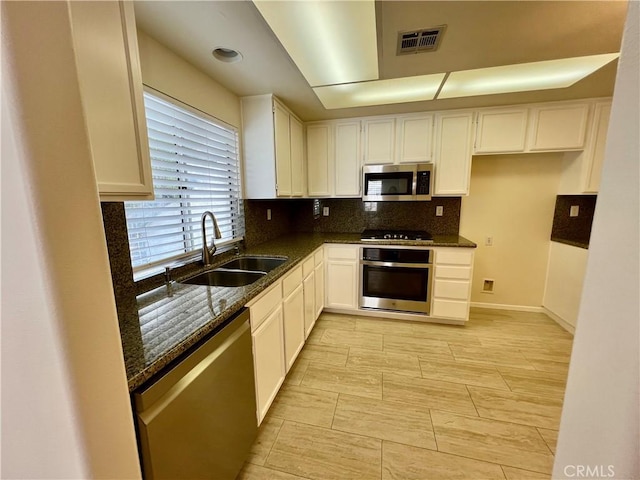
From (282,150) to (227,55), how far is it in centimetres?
95

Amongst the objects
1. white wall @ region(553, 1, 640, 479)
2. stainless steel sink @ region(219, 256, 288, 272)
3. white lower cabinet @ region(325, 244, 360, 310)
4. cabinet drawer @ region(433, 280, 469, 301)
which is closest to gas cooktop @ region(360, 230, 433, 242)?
white lower cabinet @ region(325, 244, 360, 310)

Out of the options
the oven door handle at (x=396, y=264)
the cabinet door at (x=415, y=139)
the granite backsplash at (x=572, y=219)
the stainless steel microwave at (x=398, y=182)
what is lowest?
the oven door handle at (x=396, y=264)

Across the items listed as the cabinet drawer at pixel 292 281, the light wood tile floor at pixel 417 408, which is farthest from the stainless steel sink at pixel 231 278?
the light wood tile floor at pixel 417 408

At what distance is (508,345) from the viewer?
2457mm

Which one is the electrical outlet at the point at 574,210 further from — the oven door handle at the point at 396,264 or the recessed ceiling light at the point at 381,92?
the recessed ceiling light at the point at 381,92

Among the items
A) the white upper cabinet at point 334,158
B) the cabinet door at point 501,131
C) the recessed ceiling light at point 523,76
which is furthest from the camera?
the white upper cabinet at point 334,158

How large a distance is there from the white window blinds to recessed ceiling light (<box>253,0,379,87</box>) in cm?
82

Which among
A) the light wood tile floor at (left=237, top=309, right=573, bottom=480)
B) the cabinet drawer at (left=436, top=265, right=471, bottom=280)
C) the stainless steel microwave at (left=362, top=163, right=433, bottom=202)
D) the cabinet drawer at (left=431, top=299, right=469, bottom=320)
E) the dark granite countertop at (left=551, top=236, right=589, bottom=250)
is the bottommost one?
the light wood tile floor at (left=237, top=309, right=573, bottom=480)

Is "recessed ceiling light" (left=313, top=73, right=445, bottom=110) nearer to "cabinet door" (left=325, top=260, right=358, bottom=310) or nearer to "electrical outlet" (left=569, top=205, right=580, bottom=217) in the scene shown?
"cabinet door" (left=325, top=260, right=358, bottom=310)

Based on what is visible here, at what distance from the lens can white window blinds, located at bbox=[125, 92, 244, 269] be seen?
147cm

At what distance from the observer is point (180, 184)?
1.70 m

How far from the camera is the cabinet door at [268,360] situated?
1462 millimetres

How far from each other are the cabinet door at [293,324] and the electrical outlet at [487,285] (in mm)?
2467

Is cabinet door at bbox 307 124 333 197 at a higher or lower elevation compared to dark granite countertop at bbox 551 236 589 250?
higher
